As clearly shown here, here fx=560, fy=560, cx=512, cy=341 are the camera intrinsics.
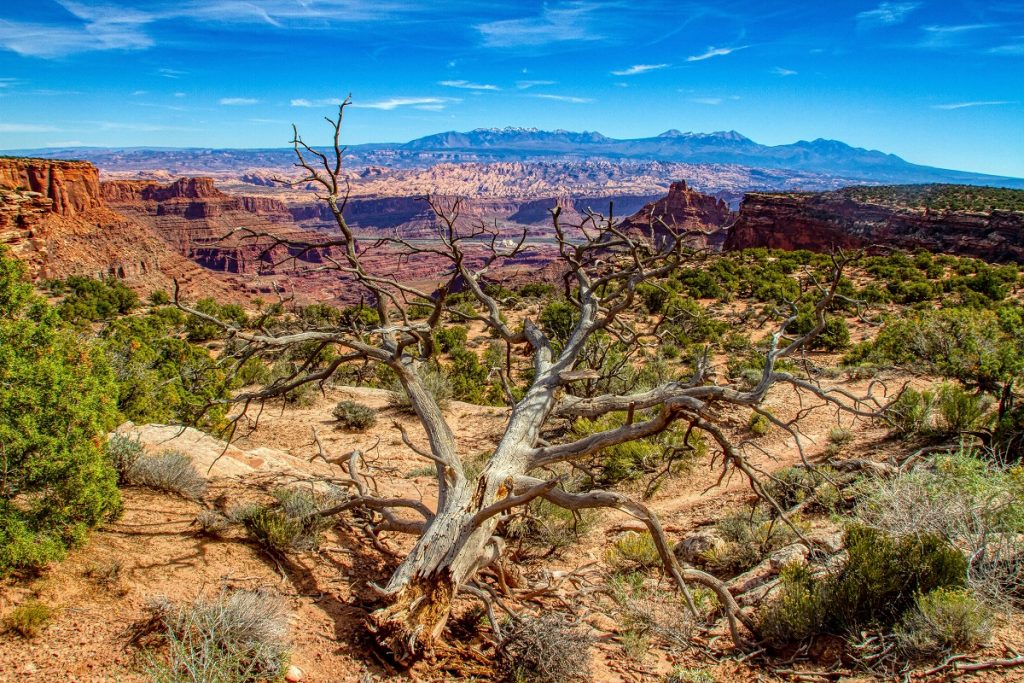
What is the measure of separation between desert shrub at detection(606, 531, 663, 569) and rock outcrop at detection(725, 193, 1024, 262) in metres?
22.2

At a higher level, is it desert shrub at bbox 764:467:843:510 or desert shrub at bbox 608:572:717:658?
desert shrub at bbox 764:467:843:510

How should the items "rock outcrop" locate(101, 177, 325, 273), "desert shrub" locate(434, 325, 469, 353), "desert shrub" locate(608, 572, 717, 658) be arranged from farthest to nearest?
"rock outcrop" locate(101, 177, 325, 273) < "desert shrub" locate(434, 325, 469, 353) < "desert shrub" locate(608, 572, 717, 658)

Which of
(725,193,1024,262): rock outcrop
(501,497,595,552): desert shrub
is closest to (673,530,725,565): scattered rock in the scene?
(501,497,595,552): desert shrub

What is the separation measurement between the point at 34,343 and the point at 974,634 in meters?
7.17

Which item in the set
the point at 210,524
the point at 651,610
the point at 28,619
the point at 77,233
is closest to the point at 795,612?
the point at 651,610

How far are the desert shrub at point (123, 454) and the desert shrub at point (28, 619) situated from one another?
2156 mm

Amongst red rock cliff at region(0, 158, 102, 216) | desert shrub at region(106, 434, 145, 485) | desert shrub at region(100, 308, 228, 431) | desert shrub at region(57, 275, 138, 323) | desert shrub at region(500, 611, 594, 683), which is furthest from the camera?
red rock cliff at region(0, 158, 102, 216)

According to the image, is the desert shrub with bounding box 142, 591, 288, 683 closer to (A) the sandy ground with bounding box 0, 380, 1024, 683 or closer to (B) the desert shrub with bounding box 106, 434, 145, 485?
(A) the sandy ground with bounding box 0, 380, 1024, 683

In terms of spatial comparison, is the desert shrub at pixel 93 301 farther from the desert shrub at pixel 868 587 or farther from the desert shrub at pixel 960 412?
the desert shrub at pixel 960 412

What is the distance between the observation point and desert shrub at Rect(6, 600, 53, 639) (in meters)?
3.46

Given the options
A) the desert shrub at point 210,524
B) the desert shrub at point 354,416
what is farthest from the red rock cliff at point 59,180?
the desert shrub at point 210,524

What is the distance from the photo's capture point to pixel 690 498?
7414 mm

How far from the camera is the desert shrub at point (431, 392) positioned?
1106cm

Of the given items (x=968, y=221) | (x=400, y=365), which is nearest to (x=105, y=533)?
(x=400, y=365)
